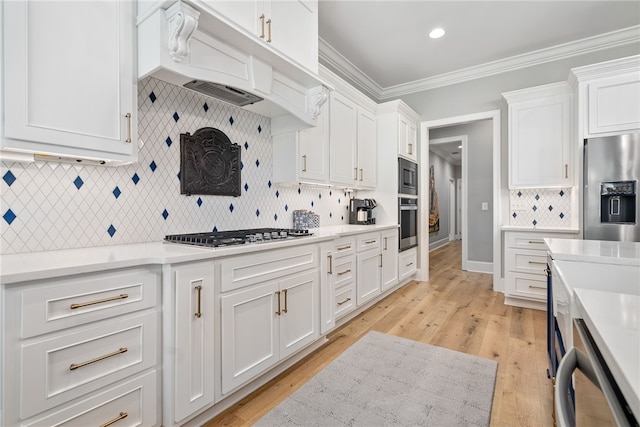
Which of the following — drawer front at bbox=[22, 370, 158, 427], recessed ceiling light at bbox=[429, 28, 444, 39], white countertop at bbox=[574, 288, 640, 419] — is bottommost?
drawer front at bbox=[22, 370, 158, 427]

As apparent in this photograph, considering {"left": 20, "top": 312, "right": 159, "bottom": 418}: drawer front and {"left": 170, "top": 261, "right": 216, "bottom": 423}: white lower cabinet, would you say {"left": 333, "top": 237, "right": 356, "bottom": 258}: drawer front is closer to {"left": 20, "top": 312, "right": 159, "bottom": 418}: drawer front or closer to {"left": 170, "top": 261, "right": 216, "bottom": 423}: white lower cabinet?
{"left": 170, "top": 261, "right": 216, "bottom": 423}: white lower cabinet

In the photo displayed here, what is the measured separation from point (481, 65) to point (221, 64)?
3.56 metres

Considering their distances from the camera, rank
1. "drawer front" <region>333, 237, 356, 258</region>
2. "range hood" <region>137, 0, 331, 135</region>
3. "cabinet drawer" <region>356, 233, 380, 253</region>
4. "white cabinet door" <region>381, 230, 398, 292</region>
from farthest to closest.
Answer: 1. "white cabinet door" <region>381, 230, 398, 292</region>
2. "cabinet drawer" <region>356, 233, 380, 253</region>
3. "drawer front" <region>333, 237, 356, 258</region>
4. "range hood" <region>137, 0, 331, 135</region>

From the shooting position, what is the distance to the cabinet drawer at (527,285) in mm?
3299

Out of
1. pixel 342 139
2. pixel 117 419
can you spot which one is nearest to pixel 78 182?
pixel 117 419

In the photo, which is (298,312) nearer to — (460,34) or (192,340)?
(192,340)

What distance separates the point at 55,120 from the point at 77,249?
2.09ft

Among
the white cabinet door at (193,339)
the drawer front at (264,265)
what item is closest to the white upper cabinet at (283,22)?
the drawer front at (264,265)

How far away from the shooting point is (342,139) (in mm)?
3332

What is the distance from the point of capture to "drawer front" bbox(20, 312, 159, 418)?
108cm

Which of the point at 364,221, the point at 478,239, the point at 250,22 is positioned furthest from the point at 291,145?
the point at 478,239

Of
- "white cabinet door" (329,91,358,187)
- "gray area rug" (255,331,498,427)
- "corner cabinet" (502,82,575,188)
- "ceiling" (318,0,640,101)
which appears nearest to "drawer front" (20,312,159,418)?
"gray area rug" (255,331,498,427)

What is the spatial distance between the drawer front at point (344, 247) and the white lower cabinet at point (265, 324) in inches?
16.1

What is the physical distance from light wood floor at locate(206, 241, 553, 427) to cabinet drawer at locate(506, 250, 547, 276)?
0.43 metres
